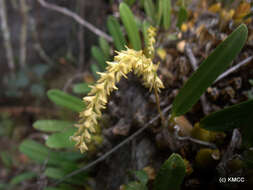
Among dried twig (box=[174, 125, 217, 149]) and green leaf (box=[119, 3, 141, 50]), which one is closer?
dried twig (box=[174, 125, 217, 149])

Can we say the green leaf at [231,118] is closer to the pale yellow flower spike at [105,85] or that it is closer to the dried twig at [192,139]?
the dried twig at [192,139]

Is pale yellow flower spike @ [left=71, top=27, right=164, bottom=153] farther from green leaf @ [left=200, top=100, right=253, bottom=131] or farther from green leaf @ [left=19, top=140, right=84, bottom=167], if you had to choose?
green leaf @ [left=19, top=140, right=84, bottom=167]

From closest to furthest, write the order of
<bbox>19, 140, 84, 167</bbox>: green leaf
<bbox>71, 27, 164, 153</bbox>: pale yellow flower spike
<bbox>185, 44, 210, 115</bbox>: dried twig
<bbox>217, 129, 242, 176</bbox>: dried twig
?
<bbox>71, 27, 164, 153</bbox>: pale yellow flower spike < <bbox>217, 129, 242, 176</bbox>: dried twig < <bbox>185, 44, 210, 115</bbox>: dried twig < <bbox>19, 140, 84, 167</bbox>: green leaf

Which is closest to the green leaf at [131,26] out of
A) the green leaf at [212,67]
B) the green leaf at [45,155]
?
the green leaf at [212,67]

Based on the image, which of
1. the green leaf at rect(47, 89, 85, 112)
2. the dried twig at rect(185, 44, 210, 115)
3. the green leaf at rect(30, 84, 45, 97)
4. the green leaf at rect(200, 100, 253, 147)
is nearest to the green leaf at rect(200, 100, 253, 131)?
the green leaf at rect(200, 100, 253, 147)

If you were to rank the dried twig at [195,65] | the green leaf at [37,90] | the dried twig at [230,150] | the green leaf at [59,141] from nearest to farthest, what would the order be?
1. the dried twig at [230,150]
2. the dried twig at [195,65]
3. the green leaf at [59,141]
4. the green leaf at [37,90]

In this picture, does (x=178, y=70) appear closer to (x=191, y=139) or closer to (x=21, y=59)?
(x=191, y=139)

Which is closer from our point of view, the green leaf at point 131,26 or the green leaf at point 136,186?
the green leaf at point 136,186

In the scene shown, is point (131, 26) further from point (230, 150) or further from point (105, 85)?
point (230, 150)
